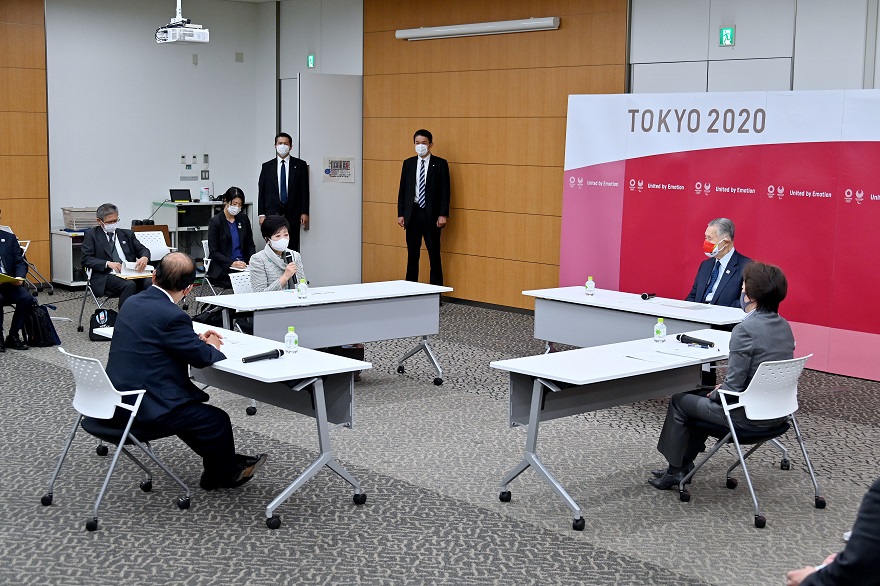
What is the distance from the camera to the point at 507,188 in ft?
36.2

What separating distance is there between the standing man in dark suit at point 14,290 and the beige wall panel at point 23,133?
128 inches

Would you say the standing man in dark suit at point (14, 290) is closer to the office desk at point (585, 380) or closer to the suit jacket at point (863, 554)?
the office desk at point (585, 380)

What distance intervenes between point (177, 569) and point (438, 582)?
1112mm

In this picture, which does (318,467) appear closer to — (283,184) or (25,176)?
(283,184)

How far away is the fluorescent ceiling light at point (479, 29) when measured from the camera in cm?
1046

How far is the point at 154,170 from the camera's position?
13.0 metres

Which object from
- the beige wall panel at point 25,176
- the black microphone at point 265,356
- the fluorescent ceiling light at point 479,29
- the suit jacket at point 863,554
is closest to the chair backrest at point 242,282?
the black microphone at point 265,356

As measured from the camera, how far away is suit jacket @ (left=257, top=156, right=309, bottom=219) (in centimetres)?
1169

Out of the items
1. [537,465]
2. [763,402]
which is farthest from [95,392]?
[763,402]

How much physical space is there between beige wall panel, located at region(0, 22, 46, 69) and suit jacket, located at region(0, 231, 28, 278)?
3.63 metres

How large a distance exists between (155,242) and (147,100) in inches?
115

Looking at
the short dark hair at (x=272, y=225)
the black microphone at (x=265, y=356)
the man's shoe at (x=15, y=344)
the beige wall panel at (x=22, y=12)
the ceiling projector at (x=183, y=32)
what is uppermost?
the beige wall panel at (x=22, y=12)

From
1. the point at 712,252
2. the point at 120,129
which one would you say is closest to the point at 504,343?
the point at 712,252

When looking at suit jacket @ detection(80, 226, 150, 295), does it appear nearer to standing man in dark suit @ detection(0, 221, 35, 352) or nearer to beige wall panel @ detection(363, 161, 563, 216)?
standing man in dark suit @ detection(0, 221, 35, 352)
